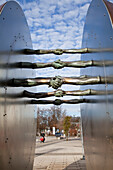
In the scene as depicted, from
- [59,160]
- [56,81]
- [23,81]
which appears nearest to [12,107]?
[23,81]

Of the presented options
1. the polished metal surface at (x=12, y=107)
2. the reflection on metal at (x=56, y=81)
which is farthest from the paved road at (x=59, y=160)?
the reflection on metal at (x=56, y=81)

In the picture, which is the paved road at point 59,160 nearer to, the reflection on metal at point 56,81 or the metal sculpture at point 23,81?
the metal sculpture at point 23,81

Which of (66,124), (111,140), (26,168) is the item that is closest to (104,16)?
(111,140)

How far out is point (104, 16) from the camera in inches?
101

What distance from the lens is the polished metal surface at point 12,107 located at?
2506 millimetres

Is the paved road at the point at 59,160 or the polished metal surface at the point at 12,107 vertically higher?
the polished metal surface at the point at 12,107

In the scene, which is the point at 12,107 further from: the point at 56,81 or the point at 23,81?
the point at 56,81

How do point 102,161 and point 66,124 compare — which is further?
point 66,124

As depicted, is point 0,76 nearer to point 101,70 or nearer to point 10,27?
point 10,27

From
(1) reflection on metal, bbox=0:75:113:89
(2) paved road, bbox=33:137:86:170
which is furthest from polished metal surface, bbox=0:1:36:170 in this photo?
(2) paved road, bbox=33:137:86:170

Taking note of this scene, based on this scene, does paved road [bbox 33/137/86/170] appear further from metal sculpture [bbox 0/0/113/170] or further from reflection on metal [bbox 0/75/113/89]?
reflection on metal [bbox 0/75/113/89]

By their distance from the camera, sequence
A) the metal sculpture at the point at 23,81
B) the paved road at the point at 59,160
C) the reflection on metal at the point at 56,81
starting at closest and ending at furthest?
1. the metal sculpture at the point at 23,81
2. the reflection on metal at the point at 56,81
3. the paved road at the point at 59,160

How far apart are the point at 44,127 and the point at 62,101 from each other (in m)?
65.7

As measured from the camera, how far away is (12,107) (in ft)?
9.65
